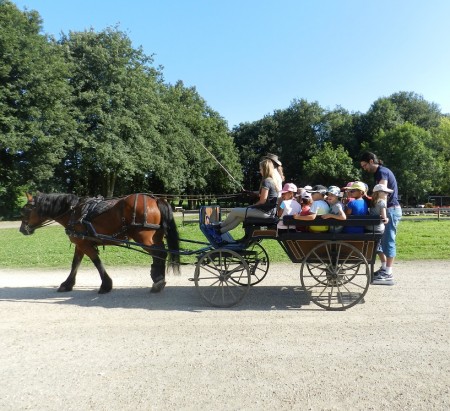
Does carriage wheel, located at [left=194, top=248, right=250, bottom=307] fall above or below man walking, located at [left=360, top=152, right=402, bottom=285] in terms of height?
below

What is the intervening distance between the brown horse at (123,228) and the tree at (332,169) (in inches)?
1453

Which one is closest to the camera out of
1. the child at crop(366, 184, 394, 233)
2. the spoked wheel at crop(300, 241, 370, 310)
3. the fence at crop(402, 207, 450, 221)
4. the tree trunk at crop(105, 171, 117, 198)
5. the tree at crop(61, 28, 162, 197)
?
the spoked wheel at crop(300, 241, 370, 310)

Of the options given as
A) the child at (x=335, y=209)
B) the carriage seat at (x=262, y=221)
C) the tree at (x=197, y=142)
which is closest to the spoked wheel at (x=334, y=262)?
the child at (x=335, y=209)

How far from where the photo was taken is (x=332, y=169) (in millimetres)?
41875

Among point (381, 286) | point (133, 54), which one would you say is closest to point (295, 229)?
point (381, 286)

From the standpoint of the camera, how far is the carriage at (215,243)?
19.5 feet

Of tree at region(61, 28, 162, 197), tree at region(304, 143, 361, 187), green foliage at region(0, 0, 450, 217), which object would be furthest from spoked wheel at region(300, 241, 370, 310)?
tree at region(304, 143, 361, 187)

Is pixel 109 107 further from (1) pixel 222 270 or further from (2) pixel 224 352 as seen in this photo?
(2) pixel 224 352

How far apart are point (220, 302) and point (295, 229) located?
1.58 meters

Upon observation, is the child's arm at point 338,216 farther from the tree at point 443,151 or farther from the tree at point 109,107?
the tree at point 443,151

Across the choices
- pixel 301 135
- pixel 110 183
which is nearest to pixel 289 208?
pixel 110 183

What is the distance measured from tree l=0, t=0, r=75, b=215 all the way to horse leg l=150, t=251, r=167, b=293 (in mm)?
20494

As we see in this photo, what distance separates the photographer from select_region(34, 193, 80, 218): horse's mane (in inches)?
295

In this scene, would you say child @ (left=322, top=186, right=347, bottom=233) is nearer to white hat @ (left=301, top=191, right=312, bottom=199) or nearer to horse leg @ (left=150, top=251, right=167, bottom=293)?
white hat @ (left=301, top=191, right=312, bottom=199)
